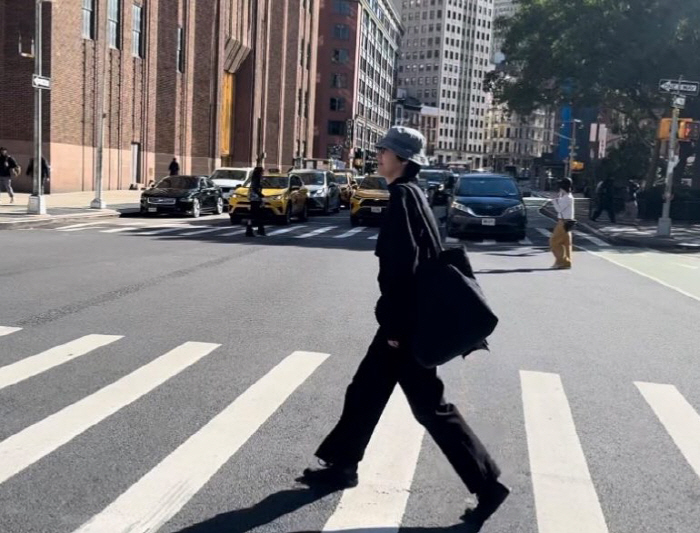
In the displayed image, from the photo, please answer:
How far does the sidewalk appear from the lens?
21109 millimetres

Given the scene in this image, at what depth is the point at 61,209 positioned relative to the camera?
25.3 m

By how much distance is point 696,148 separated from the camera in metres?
34.5

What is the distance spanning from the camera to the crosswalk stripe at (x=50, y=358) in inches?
244

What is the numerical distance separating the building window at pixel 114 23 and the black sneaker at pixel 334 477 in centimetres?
3827

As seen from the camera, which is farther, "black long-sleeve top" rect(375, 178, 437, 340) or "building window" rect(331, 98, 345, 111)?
"building window" rect(331, 98, 345, 111)

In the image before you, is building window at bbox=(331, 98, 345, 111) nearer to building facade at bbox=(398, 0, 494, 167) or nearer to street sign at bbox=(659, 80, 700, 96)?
building facade at bbox=(398, 0, 494, 167)

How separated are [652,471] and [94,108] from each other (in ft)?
117

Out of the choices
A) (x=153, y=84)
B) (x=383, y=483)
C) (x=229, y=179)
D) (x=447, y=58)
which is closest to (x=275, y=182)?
(x=229, y=179)

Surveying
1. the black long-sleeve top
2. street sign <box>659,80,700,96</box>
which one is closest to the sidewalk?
street sign <box>659,80,700,96</box>

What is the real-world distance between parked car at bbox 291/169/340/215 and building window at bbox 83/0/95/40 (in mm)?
12531

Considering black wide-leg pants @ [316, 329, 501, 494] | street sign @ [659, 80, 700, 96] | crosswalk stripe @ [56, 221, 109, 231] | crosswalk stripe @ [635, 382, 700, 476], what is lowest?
crosswalk stripe @ [56, 221, 109, 231]

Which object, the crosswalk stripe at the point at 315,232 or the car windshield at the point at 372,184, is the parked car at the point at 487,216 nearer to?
the crosswalk stripe at the point at 315,232

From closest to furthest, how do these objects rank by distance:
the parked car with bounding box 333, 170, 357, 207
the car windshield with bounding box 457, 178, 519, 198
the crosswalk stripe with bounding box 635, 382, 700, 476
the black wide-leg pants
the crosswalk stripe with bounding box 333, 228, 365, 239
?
the black wide-leg pants
the crosswalk stripe with bounding box 635, 382, 700, 476
the crosswalk stripe with bounding box 333, 228, 365, 239
the car windshield with bounding box 457, 178, 519, 198
the parked car with bounding box 333, 170, 357, 207

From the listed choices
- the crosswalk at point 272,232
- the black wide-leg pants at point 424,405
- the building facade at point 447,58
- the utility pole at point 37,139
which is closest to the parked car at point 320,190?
the crosswalk at point 272,232
